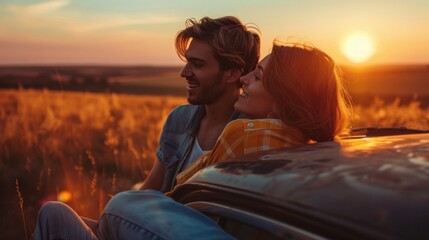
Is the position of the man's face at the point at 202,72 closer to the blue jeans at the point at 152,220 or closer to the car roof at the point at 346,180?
the car roof at the point at 346,180

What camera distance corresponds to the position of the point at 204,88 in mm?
4297

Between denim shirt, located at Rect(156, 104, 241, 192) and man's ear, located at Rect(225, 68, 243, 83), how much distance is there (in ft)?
0.98

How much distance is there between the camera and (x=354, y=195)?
126 cm

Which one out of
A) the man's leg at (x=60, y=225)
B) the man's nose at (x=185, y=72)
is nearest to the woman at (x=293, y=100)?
the man's leg at (x=60, y=225)

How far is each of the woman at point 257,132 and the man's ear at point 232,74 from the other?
1323mm

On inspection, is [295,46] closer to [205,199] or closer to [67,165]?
[205,199]

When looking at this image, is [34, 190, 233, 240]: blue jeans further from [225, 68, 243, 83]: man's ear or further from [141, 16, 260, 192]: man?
[225, 68, 243, 83]: man's ear

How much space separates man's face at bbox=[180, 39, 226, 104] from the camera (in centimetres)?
430

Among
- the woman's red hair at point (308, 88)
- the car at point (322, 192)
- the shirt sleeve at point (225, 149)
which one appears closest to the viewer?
the car at point (322, 192)

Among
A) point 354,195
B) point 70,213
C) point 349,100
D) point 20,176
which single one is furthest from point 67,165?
point 354,195

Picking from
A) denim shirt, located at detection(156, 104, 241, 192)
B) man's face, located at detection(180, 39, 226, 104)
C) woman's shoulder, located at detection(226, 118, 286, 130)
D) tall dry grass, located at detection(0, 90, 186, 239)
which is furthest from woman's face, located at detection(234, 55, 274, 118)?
tall dry grass, located at detection(0, 90, 186, 239)

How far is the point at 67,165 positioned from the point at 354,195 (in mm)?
6437

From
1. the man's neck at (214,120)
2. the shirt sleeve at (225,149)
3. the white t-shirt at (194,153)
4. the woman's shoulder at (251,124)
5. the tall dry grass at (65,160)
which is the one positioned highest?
the woman's shoulder at (251,124)

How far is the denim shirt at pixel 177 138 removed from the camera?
A: 4.06 meters
